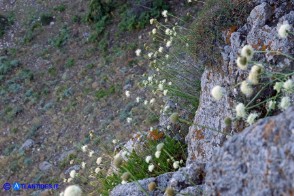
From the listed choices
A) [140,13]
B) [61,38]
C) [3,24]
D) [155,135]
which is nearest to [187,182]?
[155,135]

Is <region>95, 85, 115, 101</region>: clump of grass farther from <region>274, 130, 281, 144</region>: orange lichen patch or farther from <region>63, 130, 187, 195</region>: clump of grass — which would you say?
<region>274, 130, 281, 144</region>: orange lichen patch

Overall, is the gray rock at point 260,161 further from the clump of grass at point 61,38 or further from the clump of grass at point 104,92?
the clump of grass at point 61,38

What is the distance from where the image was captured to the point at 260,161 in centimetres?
177

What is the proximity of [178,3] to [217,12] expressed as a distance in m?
6.80

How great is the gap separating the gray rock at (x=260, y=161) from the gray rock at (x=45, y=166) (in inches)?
273

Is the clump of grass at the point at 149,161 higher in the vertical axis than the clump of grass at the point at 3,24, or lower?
lower

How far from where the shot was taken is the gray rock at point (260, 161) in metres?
1.68

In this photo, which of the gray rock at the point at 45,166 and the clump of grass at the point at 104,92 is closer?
the gray rock at the point at 45,166

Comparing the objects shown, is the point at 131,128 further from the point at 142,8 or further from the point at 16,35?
the point at 16,35

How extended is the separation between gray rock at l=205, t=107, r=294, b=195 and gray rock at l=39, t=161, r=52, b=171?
6.94 m

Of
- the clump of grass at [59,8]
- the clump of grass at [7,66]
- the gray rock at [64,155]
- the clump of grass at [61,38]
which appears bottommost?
the gray rock at [64,155]

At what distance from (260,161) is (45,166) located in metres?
7.35

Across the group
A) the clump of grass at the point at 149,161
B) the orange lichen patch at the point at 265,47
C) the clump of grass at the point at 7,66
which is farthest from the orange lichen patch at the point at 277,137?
the clump of grass at the point at 7,66

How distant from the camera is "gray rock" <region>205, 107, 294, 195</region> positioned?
→ 168cm
